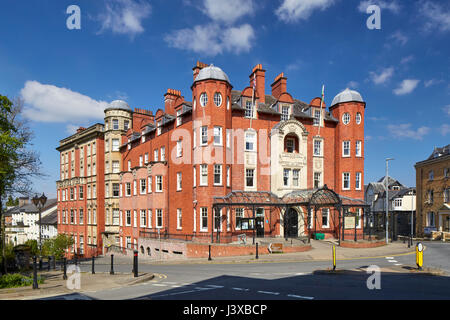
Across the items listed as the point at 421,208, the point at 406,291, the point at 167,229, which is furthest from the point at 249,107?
the point at 421,208

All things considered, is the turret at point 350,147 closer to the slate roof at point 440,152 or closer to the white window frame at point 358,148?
the white window frame at point 358,148

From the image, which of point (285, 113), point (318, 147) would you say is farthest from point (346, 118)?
point (285, 113)

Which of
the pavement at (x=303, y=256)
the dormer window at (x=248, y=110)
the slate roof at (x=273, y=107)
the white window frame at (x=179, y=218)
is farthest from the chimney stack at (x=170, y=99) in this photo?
the pavement at (x=303, y=256)

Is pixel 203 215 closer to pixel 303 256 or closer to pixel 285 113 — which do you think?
pixel 303 256

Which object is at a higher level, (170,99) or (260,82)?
(260,82)

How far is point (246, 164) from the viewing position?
32.3 m

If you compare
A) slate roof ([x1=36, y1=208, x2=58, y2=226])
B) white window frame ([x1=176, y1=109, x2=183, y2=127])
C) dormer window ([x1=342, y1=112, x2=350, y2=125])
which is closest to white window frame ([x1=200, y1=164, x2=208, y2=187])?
white window frame ([x1=176, y1=109, x2=183, y2=127])

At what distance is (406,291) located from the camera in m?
11.3

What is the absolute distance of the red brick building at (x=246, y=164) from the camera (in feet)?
98.0

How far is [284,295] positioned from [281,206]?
2059cm

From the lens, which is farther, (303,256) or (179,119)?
(179,119)

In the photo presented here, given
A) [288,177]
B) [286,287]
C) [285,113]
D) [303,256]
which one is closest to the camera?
[286,287]

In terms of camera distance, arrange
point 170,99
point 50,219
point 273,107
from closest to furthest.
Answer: point 273,107, point 170,99, point 50,219

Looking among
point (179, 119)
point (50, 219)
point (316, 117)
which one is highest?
point (316, 117)
